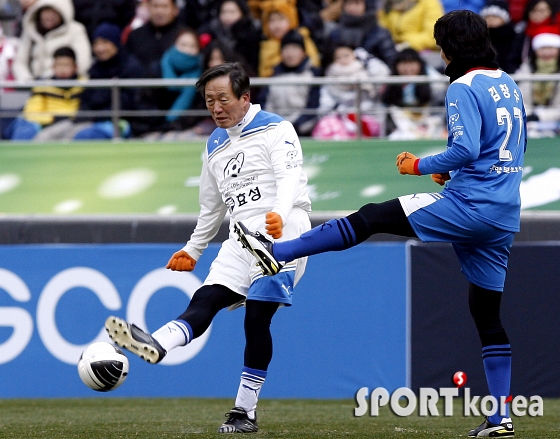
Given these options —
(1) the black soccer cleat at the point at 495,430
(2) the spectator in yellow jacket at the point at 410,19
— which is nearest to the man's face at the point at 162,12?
(2) the spectator in yellow jacket at the point at 410,19

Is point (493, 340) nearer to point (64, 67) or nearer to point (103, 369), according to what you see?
point (103, 369)

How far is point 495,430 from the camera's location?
5.32 metres

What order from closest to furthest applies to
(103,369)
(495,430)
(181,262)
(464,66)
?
(103,369)
(464,66)
(495,430)
(181,262)

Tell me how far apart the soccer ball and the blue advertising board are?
3404 mm

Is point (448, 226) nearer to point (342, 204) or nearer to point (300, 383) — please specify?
point (300, 383)

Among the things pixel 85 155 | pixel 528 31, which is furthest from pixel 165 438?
pixel 528 31

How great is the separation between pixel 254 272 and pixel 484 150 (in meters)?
1.37

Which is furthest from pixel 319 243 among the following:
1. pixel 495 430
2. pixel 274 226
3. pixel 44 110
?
pixel 44 110

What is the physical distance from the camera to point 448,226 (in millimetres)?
5109

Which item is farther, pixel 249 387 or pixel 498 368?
pixel 249 387

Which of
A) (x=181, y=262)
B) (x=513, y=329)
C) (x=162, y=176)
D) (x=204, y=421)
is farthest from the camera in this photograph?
(x=162, y=176)

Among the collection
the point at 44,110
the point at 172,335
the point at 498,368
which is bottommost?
the point at 498,368

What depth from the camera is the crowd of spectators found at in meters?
10.1

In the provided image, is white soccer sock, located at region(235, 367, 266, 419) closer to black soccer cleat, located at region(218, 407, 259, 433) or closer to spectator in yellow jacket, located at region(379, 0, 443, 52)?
black soccer cleat, located at region(218, 407, 259, 433)
